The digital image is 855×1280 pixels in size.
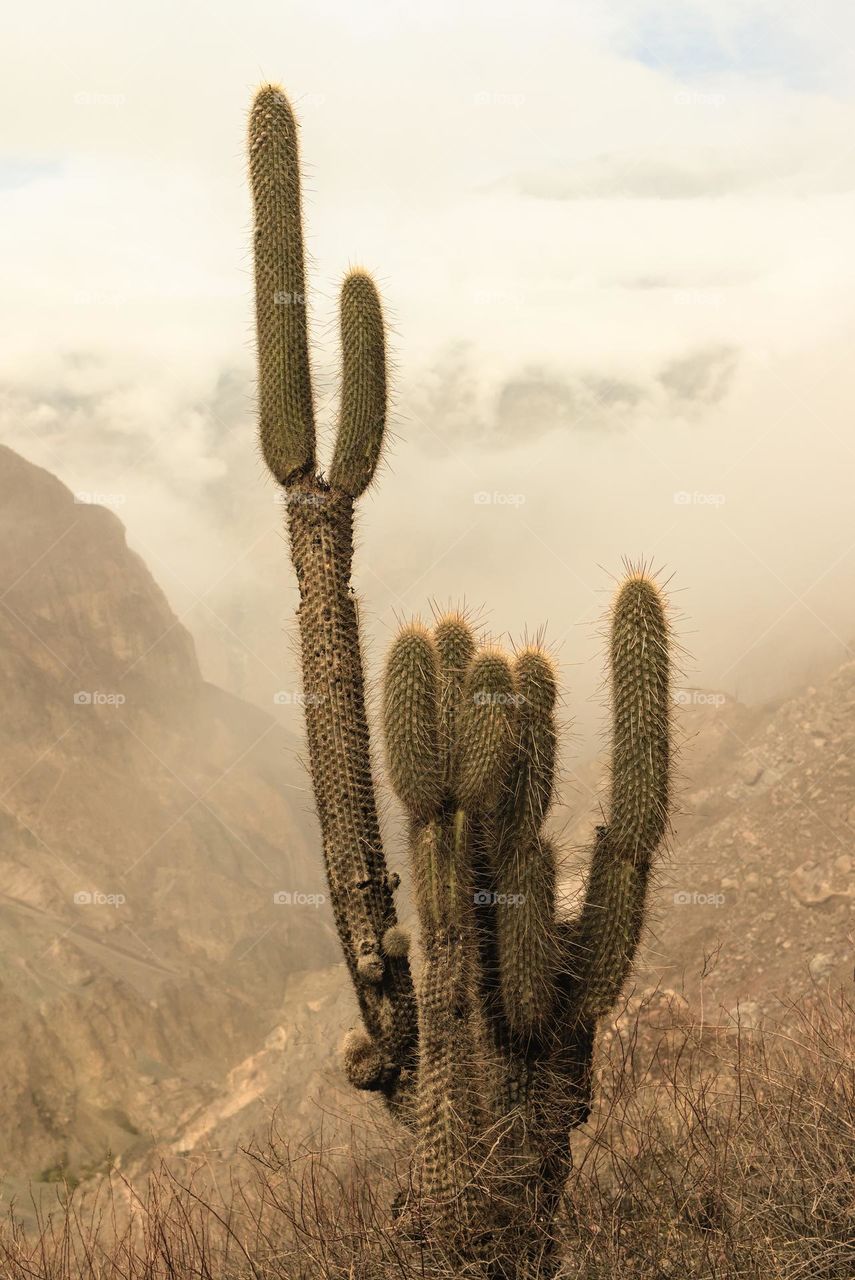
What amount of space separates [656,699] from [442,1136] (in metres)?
2.73

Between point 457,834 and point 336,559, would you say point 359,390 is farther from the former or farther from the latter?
point 457,834

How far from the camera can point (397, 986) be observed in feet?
25.3

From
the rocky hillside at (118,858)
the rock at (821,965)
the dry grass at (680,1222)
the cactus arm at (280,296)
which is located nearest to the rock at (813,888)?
the rock at (821,965)

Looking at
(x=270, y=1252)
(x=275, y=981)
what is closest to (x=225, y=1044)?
(x=275, y=981)

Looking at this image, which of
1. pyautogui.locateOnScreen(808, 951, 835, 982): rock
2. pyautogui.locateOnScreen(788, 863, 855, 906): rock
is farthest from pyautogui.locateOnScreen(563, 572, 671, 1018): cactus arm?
→ pyautogui.locateOnScreen(788, 863, 855, 906): rock

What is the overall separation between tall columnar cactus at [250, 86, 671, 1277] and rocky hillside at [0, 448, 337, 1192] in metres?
14.4

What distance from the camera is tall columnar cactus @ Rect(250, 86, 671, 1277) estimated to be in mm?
6574

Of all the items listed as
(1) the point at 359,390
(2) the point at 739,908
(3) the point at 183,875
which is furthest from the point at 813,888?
(3) the point at 183,875

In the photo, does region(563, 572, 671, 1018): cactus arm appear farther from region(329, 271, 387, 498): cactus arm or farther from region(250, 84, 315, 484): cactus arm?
region(250, 84, 315, 484): cactus arm

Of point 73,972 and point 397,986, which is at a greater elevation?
point 397,986

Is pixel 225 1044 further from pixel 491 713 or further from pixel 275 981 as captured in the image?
pixel 491 713

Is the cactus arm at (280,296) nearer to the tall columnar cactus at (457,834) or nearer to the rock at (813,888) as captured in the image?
the tall columnar cactus at (457,834)

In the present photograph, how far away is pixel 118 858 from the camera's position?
35.7 m

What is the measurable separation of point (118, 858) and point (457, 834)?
102 feet
